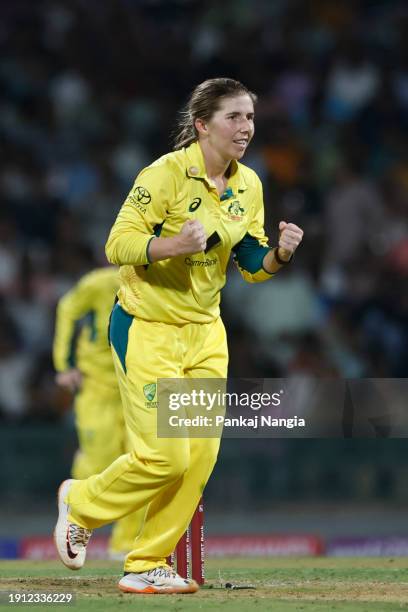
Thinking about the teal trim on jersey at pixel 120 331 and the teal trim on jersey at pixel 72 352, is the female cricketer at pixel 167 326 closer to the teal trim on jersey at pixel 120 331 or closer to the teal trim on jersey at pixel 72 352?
the teal trim on jersey at pixel 120 331

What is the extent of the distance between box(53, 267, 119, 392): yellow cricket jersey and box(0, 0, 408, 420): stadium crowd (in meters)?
1.87

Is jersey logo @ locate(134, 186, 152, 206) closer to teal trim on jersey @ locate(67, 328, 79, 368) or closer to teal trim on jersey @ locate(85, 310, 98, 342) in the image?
teal trim on jersey @ locate(85, 310, 98, 342)

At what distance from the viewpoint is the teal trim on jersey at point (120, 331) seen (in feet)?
20.0

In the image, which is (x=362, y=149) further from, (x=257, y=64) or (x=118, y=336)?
(x=118, y=336)

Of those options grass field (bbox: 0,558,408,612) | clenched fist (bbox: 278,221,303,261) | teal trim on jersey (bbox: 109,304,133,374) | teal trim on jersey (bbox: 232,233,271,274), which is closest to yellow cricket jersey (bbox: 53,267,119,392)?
grass field (bbox: 0,558,408,612)

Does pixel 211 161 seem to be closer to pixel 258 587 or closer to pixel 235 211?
pixel 235 211

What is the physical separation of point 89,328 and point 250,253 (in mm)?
3324

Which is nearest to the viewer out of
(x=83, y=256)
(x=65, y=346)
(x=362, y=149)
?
(x=65, y=346)

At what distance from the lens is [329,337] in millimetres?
11828

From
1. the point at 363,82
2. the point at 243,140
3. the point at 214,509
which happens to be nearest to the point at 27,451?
the point at 214,509

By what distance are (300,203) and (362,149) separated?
100cm

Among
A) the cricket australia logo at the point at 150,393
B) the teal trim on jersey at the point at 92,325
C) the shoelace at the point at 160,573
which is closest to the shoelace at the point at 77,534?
the shoelace at the point at 160,573

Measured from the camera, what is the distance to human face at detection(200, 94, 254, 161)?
19.9 feet

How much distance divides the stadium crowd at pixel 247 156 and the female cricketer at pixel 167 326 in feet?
17.3
